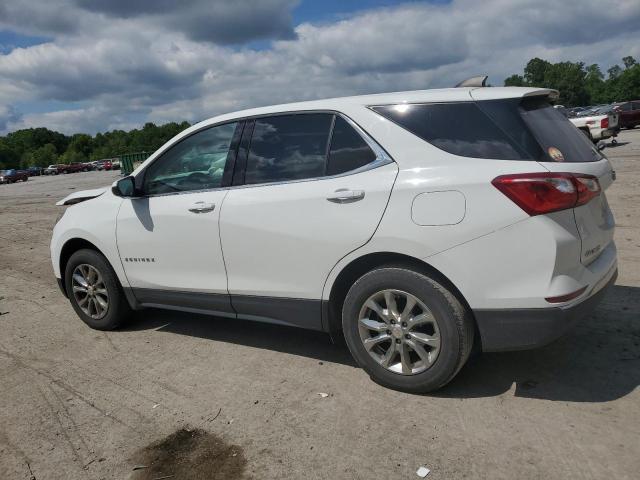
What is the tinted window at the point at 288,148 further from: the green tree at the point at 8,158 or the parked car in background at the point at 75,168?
the green tree at the point at 8,158

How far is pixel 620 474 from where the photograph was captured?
2.52 m

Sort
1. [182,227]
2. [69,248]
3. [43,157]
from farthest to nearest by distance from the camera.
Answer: [43,157]
[69,248]
[182,227]

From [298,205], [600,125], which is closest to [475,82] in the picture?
[298,205]

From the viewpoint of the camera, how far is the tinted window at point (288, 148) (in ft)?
12.1

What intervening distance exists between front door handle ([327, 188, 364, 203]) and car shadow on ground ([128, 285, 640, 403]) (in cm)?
127

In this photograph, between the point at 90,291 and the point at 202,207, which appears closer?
the point at 202,207

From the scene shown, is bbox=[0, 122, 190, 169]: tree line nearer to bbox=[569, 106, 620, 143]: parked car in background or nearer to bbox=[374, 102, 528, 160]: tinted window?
bbox=[569, 106, 620, 143]: parked car in background

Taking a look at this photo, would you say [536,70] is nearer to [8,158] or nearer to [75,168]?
[75,168]

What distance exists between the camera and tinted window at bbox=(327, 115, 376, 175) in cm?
348

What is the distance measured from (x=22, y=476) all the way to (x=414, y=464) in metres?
2.09

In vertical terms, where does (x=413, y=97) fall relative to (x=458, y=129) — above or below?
above

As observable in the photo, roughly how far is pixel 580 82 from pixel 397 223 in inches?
5278

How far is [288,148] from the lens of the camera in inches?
152

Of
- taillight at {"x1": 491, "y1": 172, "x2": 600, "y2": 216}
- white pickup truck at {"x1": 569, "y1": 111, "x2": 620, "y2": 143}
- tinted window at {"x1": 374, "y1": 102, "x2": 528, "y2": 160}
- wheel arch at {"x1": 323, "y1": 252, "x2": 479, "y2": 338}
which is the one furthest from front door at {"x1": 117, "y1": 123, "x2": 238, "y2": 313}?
white pickup truck at {"x1": 569, "y1": 111, "x2": 620, "y2": 143}
